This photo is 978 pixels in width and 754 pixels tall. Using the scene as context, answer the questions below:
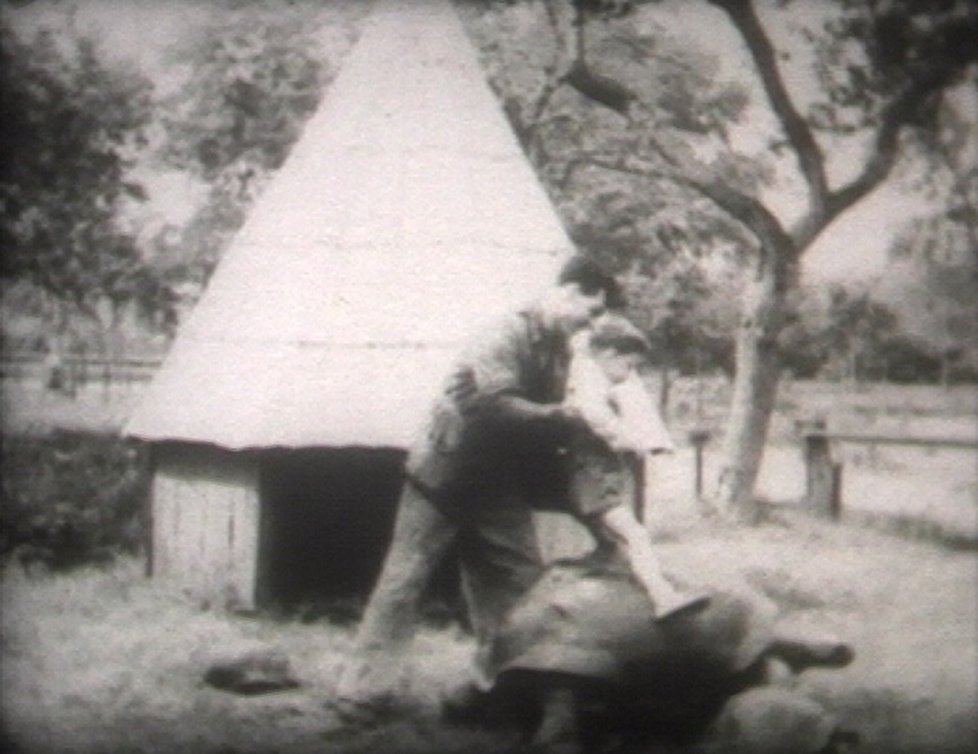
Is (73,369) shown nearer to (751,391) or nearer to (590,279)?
(590,279)

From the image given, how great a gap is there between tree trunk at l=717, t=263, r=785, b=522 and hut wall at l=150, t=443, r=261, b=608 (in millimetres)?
1284

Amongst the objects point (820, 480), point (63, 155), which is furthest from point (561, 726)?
point (63, 155)

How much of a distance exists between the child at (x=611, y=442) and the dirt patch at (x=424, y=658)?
143mm

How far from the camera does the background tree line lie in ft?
9.55

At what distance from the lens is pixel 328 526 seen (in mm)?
3318

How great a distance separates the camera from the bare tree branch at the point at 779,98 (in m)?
2.96

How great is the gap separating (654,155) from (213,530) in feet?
5.17

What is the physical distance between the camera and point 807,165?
2.97 m

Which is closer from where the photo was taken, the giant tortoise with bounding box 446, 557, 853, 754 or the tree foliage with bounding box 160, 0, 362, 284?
the giant tortoise with bounding box 446, 557, 853, 754

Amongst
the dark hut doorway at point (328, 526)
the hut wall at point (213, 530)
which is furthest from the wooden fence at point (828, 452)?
the hut wall at point (213, 530)

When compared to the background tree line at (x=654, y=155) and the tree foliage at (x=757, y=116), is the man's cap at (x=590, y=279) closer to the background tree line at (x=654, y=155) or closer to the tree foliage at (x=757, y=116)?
the background tree line at (x=654, y=155)

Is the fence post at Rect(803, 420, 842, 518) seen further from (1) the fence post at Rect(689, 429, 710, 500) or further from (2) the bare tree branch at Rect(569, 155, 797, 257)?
(2) the bare tree branch at Rect(569, 155, 797, 257)

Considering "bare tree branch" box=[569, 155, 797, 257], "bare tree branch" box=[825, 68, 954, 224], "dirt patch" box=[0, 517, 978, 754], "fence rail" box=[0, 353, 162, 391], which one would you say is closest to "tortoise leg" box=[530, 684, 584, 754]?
"dirt patch" box=[0, 517, 978, 754]

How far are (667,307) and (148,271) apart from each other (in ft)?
4.85
